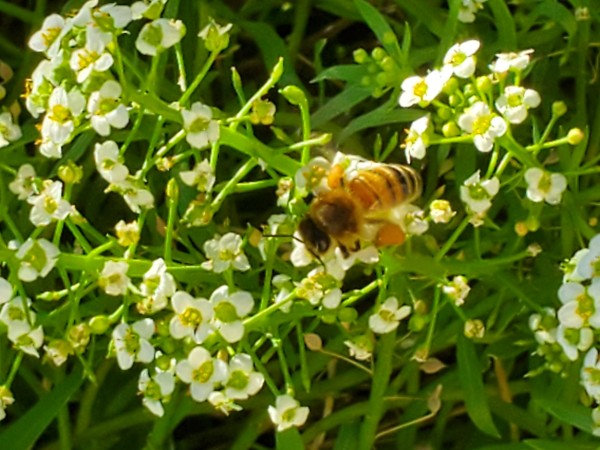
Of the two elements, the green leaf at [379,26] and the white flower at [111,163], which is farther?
the green leaf at [379,26]

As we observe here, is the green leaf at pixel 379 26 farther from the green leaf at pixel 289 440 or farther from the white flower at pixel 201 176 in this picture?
the green leaf at pixel 289 440

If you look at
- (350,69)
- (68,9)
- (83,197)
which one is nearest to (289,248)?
(350,69)

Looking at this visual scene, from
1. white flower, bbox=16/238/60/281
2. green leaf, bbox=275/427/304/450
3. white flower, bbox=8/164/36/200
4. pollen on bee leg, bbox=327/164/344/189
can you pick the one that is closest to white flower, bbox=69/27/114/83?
white flower, bbox=16/238/60/281

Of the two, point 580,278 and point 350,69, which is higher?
point 350,69

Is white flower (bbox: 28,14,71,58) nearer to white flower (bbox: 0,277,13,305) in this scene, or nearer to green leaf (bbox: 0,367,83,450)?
white flower (bbox: 0,277,13,305)

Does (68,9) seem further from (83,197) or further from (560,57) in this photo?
(560,57)

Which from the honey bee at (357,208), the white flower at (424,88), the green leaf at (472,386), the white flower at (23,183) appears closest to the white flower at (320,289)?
the honey bee at (357,208)
